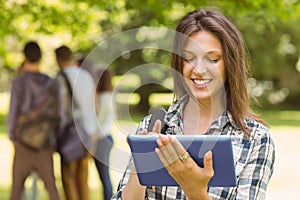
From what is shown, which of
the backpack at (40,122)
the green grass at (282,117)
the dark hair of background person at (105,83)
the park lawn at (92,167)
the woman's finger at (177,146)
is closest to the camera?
the woman's finger at (177,146)

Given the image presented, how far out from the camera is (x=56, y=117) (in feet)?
24.9

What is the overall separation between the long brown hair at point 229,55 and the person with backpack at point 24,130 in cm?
478

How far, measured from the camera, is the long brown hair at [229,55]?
277cm

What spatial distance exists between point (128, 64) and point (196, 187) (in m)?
21.6

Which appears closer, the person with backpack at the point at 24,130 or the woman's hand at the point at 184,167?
the woman's hand at the point at 184,167

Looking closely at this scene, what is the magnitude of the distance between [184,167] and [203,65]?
1.26 feet

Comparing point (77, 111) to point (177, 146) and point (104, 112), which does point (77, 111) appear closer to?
point (104, 112)

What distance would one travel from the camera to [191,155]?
8.30 ft

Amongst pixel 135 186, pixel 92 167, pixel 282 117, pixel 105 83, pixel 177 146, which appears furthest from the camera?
pixel 282 117

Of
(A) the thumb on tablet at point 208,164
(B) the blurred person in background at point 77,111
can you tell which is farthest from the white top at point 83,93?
(A) the thumb on tablet at point 208,164

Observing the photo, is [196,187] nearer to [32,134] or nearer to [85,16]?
[32,134]

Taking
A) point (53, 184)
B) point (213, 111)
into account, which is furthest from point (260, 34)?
point (213, 111)

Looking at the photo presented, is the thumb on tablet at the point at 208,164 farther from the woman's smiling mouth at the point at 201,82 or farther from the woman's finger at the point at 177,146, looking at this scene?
the woman's smiling mouth at the point at 201,82

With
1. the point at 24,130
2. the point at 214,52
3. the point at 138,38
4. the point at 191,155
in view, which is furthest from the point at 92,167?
the point at 191,155
